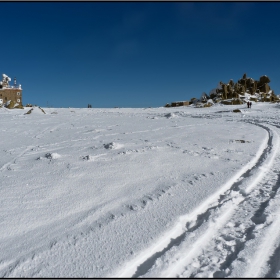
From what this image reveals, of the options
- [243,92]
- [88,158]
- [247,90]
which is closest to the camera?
[88,158]

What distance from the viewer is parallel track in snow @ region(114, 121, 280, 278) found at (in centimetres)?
196

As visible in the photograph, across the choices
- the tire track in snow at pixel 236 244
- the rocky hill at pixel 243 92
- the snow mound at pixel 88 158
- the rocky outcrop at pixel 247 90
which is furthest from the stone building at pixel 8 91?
the tire track in snow at pixel 236 244

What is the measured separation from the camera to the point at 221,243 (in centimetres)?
230

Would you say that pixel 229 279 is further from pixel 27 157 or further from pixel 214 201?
pixel 27 157

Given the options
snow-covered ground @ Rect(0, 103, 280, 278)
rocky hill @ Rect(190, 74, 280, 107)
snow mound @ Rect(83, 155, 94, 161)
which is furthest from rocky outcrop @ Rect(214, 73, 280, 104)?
snow-covered ground @ Rect(0, 103, 280, 278)

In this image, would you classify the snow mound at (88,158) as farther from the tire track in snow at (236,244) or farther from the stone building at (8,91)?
the stone building at (8,91)

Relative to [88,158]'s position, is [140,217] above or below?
below

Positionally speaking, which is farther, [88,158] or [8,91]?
[8,91]

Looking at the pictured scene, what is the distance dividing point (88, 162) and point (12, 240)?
107 inches

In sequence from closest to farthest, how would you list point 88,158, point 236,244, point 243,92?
point 236,244
point 88,158
point 243,92

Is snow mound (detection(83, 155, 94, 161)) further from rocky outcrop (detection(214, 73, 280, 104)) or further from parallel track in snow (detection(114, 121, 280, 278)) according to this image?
rocky outcrop (detection(214, 73, 280, 104))

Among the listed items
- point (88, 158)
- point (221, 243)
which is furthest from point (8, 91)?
point (221, 243)

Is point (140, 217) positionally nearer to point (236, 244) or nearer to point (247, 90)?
point (236, 244)

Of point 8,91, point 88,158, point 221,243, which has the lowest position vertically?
point 221,243
